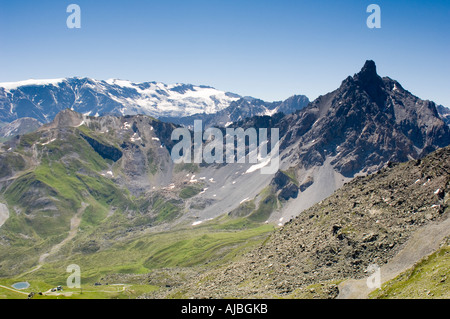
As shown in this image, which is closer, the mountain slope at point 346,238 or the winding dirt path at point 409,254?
the winding dirt path at point 409,254

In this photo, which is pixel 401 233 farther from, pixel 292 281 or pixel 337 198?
pixel 337 198

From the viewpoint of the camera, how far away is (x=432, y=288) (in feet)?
243

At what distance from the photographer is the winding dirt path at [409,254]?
9700 cm

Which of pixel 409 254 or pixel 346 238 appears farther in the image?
→ pixel 346 238

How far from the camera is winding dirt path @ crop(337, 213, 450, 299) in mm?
97000

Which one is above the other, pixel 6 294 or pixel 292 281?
pixel 292 281

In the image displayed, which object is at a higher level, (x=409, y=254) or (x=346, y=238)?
(x=346, y=238)

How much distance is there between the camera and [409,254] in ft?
348

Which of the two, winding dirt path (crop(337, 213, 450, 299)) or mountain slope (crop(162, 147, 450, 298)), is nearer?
winding dirt path (crop(337, 213, 450, 299))
